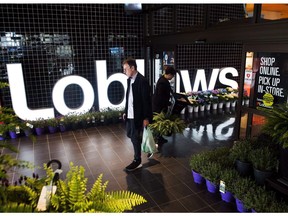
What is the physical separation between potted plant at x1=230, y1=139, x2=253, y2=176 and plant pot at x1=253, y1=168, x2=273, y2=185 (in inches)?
7.5

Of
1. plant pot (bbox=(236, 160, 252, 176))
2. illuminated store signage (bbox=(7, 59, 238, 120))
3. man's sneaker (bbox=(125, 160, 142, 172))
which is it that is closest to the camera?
plant pot (bbox=(236, 160, 252, 176))

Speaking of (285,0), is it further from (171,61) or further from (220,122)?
(220,122)

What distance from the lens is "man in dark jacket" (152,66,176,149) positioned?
4949 millimetres

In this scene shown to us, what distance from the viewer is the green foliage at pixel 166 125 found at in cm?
492

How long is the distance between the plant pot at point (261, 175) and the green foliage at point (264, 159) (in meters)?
0.05

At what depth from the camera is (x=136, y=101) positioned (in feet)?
13.2

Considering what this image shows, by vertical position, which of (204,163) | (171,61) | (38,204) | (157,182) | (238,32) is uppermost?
(238,32)

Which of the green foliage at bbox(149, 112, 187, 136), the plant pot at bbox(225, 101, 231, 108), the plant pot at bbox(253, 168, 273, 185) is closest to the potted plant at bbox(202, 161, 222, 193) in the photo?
the plant pot at bbox(253, 168, 273, 185)

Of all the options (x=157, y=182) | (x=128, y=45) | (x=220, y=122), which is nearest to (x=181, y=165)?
(x=157, y=182)

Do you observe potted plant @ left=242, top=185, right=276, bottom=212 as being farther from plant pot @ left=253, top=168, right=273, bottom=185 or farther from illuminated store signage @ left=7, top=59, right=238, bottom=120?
illuminated store signage @ left=7, top=59, right=238, bottom=120

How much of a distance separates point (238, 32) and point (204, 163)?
7.55ft

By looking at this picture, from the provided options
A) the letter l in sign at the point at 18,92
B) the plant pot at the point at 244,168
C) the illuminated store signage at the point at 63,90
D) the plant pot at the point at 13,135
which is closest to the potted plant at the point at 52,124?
the illuminated store signage at the point at 63,90

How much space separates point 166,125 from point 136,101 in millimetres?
1202

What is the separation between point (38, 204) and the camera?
170 cm
